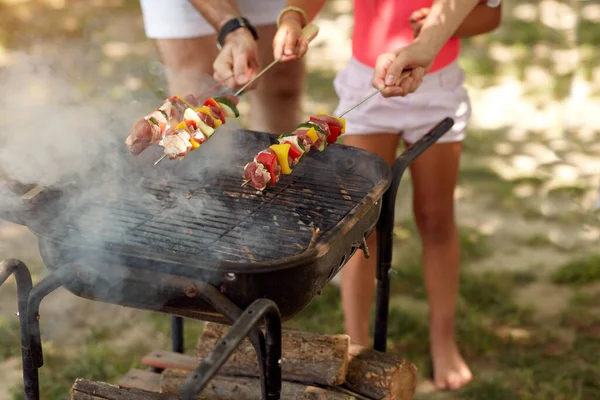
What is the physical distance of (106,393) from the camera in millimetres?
2494

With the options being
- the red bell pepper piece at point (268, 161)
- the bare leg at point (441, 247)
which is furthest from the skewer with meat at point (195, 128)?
the bare leg at point (441, 247)

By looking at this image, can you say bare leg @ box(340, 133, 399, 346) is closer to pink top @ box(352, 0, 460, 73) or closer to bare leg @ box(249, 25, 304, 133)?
pink top @ box(352, 0, 460, 73)

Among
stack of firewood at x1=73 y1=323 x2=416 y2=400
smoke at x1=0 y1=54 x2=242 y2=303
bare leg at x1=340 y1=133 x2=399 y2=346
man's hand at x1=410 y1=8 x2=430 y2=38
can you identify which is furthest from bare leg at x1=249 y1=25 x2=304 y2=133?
stack of firewood at x1=73 y1=323 x2=416 y2=400

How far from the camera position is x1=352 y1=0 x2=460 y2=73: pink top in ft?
10.4

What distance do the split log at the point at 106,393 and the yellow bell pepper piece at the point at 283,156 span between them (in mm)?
791

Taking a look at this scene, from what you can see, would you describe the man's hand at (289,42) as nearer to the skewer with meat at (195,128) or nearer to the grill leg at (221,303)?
the skewer with meat at (195,128)

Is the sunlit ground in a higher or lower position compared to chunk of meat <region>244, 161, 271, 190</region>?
lower

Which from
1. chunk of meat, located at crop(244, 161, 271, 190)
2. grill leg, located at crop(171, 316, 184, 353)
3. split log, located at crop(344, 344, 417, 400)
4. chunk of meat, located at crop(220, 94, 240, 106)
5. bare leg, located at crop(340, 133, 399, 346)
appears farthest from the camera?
bare leg, located at crop(340, 133, 399, 346)

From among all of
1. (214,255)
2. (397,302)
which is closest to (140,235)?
(214,255)

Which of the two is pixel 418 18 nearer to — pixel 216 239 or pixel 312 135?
pixel 312 135

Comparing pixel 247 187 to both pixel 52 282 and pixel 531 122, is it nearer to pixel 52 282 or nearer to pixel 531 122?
pixel 52 282

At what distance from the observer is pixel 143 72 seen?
6.98m

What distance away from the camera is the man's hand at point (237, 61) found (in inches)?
120

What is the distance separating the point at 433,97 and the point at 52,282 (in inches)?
70.3
